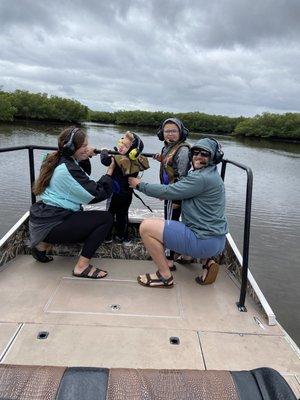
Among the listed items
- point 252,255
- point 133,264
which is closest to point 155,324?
point 133,264

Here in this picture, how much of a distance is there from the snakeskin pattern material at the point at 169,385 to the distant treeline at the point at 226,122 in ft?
204

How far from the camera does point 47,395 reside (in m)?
1.43

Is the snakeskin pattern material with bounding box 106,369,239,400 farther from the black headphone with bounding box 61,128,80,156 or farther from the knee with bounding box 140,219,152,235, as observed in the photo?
the black headphone with bounding box 61,128,80,156

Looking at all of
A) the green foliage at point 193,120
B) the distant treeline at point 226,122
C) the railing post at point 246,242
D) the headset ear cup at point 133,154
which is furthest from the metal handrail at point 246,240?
the green foliage at point 193,120

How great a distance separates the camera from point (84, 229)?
3.30 m

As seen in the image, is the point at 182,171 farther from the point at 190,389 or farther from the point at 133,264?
the point at 190,389

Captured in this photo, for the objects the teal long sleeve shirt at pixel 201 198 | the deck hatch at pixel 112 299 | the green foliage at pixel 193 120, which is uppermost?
the teal long sleeve shirt at pixel 201 198

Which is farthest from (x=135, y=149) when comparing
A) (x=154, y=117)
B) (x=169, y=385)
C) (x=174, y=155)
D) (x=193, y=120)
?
(x=154, y=117)

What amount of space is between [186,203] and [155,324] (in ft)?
3.32

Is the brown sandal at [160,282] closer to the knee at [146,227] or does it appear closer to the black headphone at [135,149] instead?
the knee at [146,227]

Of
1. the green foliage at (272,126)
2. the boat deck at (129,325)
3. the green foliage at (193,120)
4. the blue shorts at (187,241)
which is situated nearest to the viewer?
the boat deck at (129,325)

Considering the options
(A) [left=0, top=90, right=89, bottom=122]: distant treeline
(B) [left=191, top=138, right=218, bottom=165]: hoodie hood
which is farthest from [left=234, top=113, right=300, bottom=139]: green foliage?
(B) [left=191, top=138, right=218, bottom=165]: hoodie hood

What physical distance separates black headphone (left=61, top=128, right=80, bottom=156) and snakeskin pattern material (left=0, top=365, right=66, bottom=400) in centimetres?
197

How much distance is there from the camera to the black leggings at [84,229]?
10.7 feet
